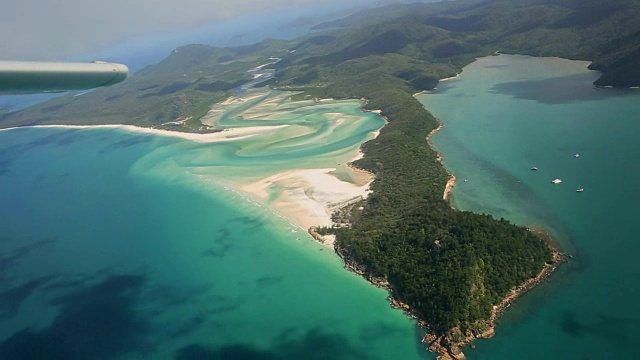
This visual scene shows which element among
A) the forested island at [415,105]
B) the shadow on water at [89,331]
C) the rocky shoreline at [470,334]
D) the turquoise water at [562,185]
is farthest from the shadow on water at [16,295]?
the turquoise water at [562,185]

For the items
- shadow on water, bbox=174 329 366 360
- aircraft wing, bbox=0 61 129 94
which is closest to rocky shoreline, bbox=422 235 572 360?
shadow on water, bbox=174 329 366 360

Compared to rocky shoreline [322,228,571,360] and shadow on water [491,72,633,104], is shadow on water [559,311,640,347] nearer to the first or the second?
rocky shoreline [322,228,571,360]

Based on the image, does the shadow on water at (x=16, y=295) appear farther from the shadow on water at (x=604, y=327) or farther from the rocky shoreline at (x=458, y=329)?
the shadow on water at (x=604, y=327)

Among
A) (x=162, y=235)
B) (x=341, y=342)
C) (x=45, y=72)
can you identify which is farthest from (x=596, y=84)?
(x=45, y=72)

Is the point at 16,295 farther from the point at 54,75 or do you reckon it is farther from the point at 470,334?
the point at 470,334

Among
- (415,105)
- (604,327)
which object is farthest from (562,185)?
(415,105)
